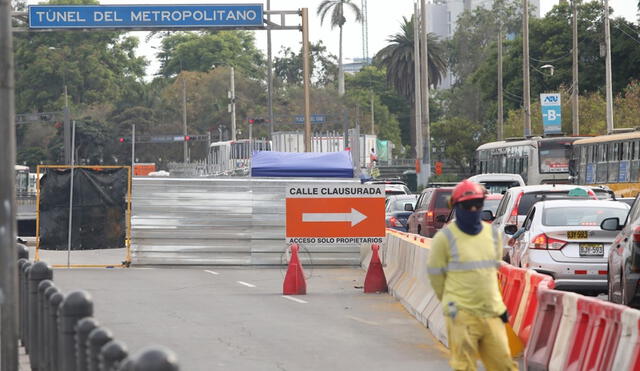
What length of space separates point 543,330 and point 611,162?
30.2 metres

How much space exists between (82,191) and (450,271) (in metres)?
20.2

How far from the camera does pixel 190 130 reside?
11706 cm

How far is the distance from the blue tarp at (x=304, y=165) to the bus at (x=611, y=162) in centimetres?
1120

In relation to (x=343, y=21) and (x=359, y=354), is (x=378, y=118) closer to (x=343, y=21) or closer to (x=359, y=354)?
(x=343, y=21)

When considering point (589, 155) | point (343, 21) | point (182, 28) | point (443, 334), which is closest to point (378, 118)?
point (343, 21)

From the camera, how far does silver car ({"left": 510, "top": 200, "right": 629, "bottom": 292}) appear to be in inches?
699

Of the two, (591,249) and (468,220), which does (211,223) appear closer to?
(591,249)

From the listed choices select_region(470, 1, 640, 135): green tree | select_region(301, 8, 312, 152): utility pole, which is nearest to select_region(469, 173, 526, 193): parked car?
select_region(301, 8, 312, 152): utility pole

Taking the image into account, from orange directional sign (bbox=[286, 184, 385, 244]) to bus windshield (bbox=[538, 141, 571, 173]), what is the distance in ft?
84.9

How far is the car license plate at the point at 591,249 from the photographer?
58.3ft

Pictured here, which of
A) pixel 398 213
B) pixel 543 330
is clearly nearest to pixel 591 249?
pixel 543 330

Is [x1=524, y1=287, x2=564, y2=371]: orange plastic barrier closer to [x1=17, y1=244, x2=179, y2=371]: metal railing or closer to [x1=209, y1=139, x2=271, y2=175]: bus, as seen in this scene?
[x1=17, y1=244, x2=179, y2=371]: metal railing

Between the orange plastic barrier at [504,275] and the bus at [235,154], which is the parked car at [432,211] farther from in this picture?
the bus at [235,154]

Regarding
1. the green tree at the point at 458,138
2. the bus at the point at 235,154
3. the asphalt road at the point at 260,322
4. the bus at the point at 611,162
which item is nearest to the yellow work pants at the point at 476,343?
the asphalt road at the point at 260,322
